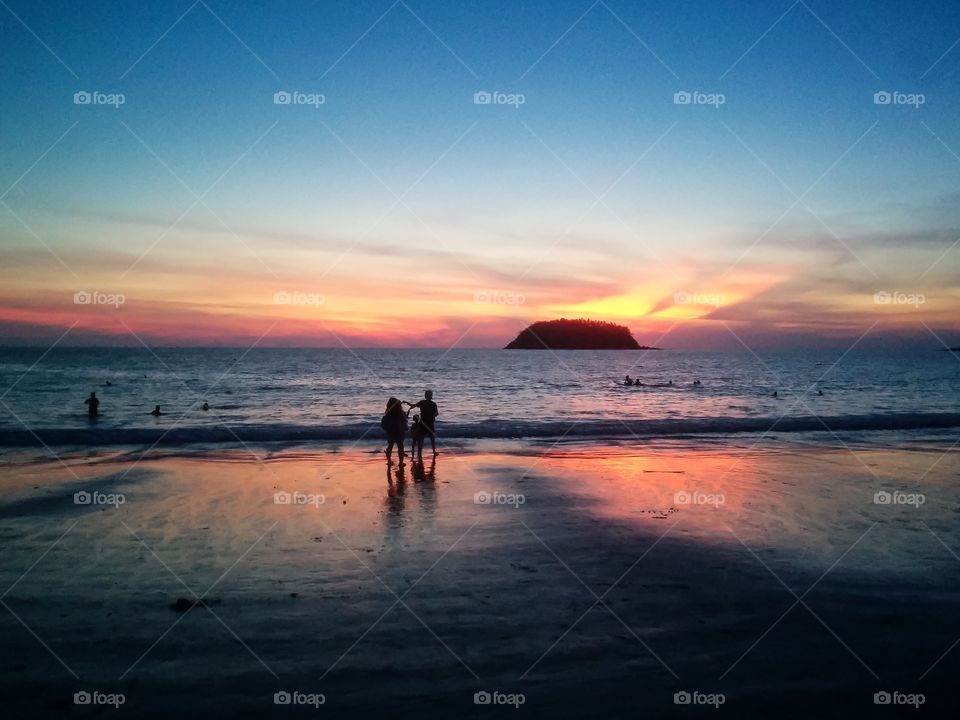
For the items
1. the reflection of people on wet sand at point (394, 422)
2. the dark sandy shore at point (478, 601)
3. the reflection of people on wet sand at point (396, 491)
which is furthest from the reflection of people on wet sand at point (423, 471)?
the dark sandy shore at point (478, 601)

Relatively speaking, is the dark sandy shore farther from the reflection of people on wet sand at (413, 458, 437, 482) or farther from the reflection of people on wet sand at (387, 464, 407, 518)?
the reflection of people on wet sand at (413, 458, 437, 482)

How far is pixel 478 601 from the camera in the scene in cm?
780

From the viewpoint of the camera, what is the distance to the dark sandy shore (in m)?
5.75

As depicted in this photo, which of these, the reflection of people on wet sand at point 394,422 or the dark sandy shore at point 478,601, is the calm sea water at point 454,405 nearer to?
the reflection of people on wet sand at point 394,422

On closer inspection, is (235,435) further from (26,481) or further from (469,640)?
(469,640)

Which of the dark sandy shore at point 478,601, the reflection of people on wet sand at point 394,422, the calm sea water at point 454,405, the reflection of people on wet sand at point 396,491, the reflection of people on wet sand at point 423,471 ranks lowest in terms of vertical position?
the dark sandy shore at point 478,601

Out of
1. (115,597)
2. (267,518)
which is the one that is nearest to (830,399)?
(267,518)

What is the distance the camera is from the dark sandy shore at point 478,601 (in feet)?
18.9

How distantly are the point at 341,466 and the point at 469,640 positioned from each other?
1292 centimetres

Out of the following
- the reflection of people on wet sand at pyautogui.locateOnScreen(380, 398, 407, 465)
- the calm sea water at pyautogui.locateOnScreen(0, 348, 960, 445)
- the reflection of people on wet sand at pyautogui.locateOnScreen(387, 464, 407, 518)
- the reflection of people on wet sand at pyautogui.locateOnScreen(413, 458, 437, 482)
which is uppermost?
the calm sea water at pyautogui.locateOnScreen(0, 348, 960, 445)

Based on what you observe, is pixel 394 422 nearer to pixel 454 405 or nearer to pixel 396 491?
pixel 396 491

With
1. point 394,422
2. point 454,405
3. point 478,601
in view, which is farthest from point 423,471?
point 454,405

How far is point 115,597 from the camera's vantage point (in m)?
7.93

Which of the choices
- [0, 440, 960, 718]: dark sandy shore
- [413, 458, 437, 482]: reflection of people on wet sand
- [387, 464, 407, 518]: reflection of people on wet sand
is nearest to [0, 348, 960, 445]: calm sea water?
[413, 458, 437, 482]: reflection of people on wet sand
